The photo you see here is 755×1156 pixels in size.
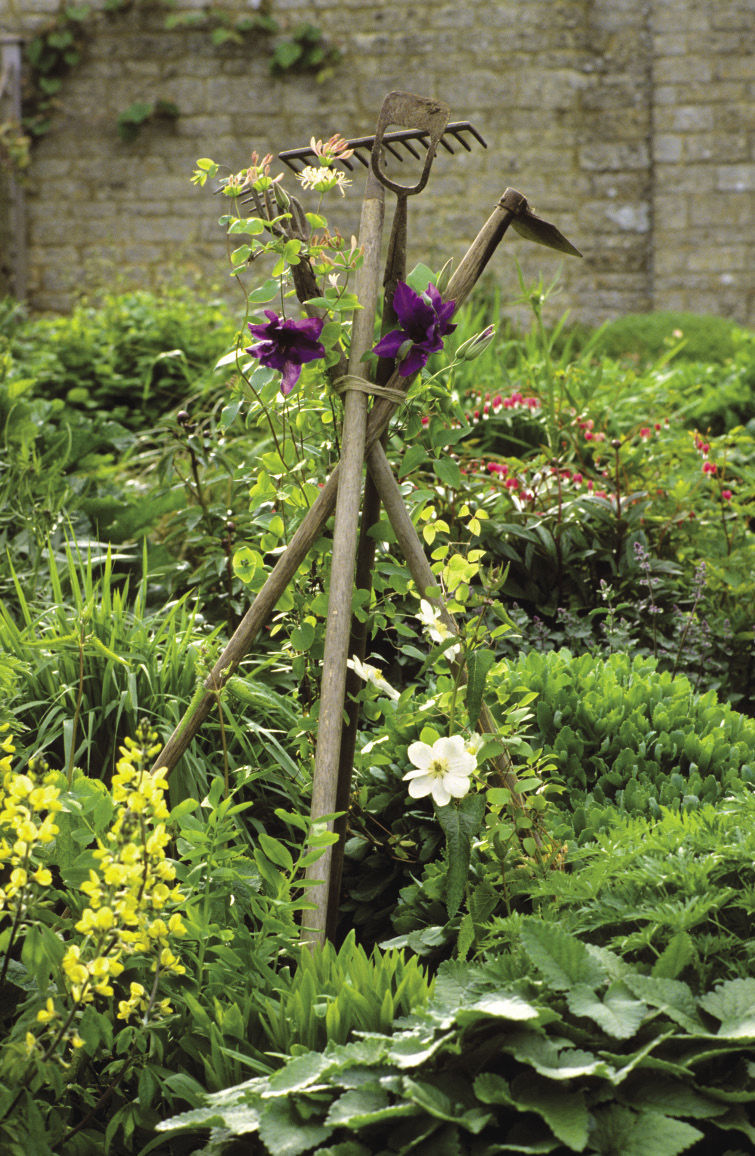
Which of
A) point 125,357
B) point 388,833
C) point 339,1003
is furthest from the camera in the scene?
point 125,357

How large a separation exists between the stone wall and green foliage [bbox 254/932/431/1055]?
769cm

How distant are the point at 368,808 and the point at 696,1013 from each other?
804 millimetres

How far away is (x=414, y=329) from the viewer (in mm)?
1582

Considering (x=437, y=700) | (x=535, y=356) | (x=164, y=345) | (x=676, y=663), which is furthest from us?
(x=164, y=345)

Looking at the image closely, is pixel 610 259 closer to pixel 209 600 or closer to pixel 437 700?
pixel 209 600

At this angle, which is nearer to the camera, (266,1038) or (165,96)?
(266,1038)

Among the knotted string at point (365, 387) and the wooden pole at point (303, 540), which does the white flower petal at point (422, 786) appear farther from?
the knotted string at point (365, 387)

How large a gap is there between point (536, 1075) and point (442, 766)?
43 cm

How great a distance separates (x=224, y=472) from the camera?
338cm

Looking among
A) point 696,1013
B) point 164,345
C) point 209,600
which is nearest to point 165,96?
point 164,345

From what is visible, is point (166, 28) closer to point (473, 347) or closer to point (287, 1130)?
point (473, 347)

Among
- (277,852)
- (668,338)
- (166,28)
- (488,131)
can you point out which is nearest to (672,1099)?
(277,852)

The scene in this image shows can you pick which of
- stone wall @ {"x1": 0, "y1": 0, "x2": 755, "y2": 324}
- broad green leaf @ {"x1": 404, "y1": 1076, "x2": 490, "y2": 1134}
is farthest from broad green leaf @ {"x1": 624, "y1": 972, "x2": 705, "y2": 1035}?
stone wall @ {"x1": 0, "y1": 0, "x2": 755, "y2": 324}

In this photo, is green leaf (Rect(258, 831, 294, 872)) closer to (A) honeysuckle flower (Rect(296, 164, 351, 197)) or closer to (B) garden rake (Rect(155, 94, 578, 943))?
(B) garden rake (Rect(155, 94, 578, 943))
